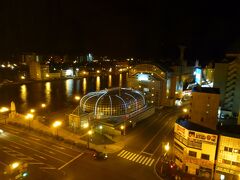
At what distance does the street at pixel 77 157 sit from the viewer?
32.1 m

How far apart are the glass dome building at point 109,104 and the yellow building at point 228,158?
2574cm

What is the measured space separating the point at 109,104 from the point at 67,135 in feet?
40.6

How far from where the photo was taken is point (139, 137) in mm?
46406

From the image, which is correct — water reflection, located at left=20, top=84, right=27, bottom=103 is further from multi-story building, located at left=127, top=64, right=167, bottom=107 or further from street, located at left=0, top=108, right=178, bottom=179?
multi-story building, located at left=127, top=64, right=167, bottom=107

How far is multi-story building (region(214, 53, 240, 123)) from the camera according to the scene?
5128 cm

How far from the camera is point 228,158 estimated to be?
101 feet

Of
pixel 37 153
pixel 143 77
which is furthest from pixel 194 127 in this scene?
pixel 143 77

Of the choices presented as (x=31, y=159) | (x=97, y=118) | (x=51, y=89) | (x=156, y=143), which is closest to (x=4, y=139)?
(x=31, y=159)

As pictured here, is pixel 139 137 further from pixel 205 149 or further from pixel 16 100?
pixel 16 100

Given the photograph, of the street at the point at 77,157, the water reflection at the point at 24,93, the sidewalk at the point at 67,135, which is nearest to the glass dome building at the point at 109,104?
the street at the point at 77,157

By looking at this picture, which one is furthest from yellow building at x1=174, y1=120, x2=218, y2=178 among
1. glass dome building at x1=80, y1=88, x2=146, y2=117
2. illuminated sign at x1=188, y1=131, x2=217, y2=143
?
glass dome building at x1=80, y1=88, x2=146, y2=117

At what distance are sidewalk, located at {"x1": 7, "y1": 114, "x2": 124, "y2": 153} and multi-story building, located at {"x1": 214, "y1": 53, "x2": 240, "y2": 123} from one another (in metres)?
30.1

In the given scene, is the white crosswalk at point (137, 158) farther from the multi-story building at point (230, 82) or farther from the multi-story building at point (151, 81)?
the multi-story building at point (151, 81)

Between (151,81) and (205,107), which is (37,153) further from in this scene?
(151,81)
